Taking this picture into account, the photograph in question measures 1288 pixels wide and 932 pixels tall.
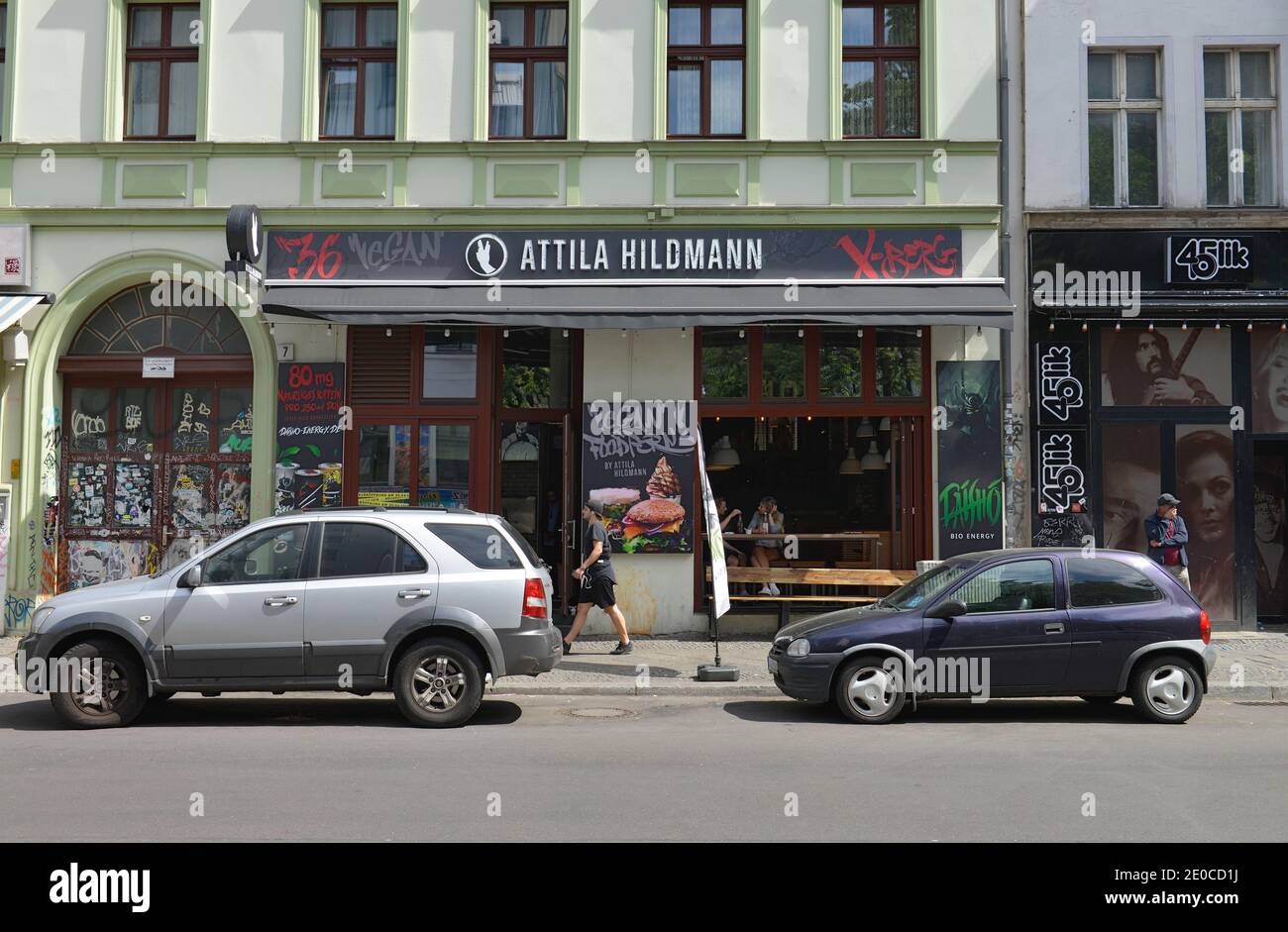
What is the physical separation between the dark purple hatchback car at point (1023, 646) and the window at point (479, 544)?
2.59 meters

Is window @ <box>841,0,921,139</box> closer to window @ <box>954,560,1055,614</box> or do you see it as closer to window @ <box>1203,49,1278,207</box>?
window @ <box>1203,49,1278,207</box>

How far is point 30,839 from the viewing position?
18.2 ft

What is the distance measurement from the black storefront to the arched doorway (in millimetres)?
10546

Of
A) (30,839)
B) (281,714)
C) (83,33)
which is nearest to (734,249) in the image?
(281,714)

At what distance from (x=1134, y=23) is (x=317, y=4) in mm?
10843

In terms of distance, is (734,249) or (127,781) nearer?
(127,781)

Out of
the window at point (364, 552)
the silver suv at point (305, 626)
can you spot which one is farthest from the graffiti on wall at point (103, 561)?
the window at point (364, 552)

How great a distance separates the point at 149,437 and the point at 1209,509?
46.1ft

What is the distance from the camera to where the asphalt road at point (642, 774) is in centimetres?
590

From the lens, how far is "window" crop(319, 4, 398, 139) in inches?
574

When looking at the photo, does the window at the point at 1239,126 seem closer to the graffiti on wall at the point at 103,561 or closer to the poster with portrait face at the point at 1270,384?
the poster with portrait face at the point at 1270,384

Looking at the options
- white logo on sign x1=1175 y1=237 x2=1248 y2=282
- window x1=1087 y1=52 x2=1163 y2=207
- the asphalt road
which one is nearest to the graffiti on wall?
the asphalt road

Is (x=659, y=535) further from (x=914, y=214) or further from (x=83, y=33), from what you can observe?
(x=83, y=33)

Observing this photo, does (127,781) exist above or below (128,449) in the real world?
below
